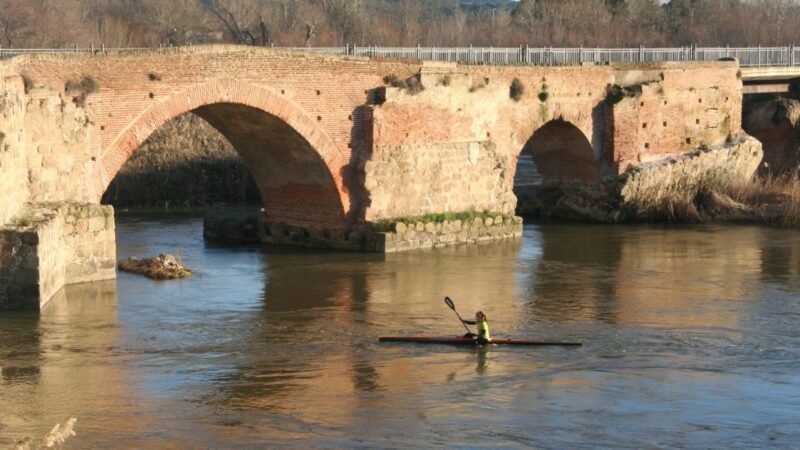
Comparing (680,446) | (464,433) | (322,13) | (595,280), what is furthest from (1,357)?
(322,13)

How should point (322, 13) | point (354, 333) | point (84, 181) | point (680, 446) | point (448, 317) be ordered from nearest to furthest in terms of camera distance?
point (680, 446) < point (354, 333) < point (448, 317) < point (84, 181) < point (322, 13)

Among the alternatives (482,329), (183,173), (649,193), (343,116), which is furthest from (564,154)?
(482,329)

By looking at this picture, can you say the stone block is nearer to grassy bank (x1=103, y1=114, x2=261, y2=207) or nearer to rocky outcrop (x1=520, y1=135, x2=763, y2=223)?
grassy bank (x1=103, y1=114, x2=261, y2=207)

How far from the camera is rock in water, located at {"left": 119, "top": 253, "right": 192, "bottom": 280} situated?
70.0ft

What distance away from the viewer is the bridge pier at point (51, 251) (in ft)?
57.7

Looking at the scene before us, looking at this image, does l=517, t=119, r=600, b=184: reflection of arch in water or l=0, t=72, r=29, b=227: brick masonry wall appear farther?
l=517, t=119, r=600, b=184: reflection of arch in water

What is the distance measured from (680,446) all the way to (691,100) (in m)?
19.4

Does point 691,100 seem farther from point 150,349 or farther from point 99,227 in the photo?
point 150,349

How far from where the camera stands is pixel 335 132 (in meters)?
23.6

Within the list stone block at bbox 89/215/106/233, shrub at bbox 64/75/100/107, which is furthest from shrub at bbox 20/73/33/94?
stone block at bbox 89/215/106/233

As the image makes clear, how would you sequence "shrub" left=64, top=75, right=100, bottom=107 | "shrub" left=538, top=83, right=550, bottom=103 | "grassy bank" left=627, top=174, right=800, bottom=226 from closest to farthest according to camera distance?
"shrub" left=64, top=75, right=100, bottom=107 < "shrub" left=538, top=83, right=550, bottom=103 < "grassy bank" left=627, top=174, right=800, bottom=226

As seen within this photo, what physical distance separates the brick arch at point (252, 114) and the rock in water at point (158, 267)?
5.19 feet

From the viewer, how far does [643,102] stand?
97.4 ft

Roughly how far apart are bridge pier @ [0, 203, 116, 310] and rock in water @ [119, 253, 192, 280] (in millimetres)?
1106
